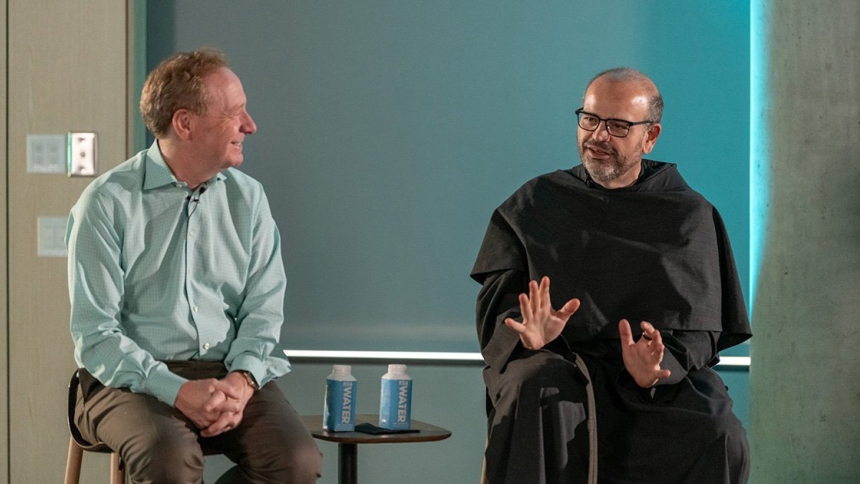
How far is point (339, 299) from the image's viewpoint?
3.84 metres

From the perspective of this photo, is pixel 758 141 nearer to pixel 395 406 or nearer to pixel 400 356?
pixel 400 356

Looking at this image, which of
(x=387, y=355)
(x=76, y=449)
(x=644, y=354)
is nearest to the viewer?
(x=644, y=354)

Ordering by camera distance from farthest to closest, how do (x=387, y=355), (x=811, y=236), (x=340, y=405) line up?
(x=387, y=355), (x=811, y=236), (x=340, y=405)

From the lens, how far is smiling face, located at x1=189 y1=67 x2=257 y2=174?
283 centimetres

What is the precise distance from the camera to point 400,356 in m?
3.81

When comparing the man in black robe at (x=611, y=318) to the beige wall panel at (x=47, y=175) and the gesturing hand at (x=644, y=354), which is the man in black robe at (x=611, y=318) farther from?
the beige wall panel at (x=47, y=175)

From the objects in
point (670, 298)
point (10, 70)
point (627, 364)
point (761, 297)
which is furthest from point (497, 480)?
point (10, 70)

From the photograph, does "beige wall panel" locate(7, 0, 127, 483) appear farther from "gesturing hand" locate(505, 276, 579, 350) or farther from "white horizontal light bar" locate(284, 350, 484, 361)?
"gesturing hand" locate(505, 276, 579, 350)

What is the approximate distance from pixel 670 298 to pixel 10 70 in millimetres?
2379

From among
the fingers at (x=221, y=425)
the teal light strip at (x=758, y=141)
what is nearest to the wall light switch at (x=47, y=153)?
the fingers at (x=221, y=425)

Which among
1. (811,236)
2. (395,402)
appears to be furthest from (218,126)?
(811,236)

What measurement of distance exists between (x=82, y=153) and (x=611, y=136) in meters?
1.84

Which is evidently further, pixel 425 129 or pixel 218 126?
pixel 425 129

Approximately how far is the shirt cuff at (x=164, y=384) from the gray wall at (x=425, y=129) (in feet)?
3.99
